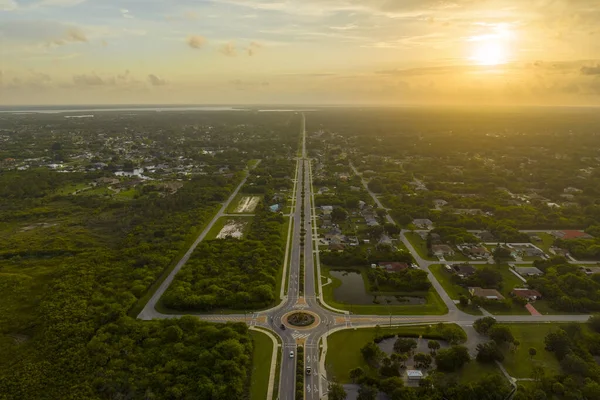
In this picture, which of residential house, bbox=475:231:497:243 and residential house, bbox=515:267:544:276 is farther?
residential house, bbox=475:231:497:243

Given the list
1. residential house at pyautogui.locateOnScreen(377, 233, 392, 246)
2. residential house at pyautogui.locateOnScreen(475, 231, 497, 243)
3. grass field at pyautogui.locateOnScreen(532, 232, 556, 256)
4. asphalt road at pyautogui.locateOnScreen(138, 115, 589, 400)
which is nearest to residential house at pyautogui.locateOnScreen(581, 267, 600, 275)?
grass field at pyautogui.locateOnScreen(532, 232, 556, 256)

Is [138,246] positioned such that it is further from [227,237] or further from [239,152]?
[239,152]

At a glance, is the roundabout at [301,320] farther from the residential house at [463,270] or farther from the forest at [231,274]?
the residential house at [463,270]

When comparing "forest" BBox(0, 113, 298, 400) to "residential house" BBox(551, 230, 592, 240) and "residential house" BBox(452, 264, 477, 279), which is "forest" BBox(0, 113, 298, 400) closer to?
"residential house" BBox(452, 264, 477, 279)

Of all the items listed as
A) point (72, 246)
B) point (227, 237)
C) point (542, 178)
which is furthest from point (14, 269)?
point (542, 178)

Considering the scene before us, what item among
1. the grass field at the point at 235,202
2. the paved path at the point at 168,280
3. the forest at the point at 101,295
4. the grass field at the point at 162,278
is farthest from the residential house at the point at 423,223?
the grass field at the point at 162,278

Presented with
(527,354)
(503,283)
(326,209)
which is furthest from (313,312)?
(326,209)
